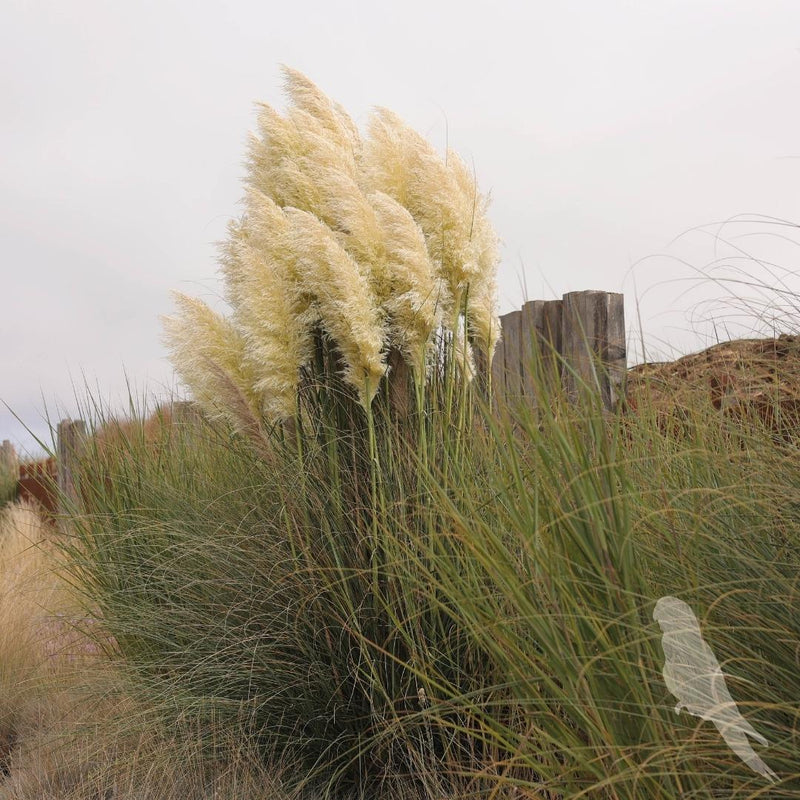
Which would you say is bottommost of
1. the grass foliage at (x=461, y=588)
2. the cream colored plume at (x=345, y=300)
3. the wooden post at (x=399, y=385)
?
the grass foliage at (x=461, y=588)

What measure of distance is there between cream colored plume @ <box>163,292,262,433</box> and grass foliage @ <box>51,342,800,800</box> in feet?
0.65

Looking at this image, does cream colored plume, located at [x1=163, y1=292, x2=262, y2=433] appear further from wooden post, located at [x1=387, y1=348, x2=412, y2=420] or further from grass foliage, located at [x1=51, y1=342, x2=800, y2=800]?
wooden post, located at [x1=387, y1=348, x2=412, y2=420]

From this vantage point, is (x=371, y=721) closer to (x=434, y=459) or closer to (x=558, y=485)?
(x=434, y=459)

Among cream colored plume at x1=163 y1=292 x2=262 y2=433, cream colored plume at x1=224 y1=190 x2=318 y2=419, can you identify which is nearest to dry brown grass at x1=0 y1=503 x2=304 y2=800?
cream colored plume at x1=163 y1=292 x2=262 y2=433

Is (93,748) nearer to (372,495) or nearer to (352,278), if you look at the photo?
(372,495)

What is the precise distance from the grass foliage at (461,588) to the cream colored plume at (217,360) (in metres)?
0.20

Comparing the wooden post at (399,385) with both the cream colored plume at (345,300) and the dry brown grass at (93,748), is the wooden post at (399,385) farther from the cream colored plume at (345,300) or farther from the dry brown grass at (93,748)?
the dry brown grass at (93,748)

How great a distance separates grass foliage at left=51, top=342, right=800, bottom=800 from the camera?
5.12 ft

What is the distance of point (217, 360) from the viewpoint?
9.41 feet

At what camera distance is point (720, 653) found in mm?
1635

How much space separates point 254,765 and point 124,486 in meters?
1.86

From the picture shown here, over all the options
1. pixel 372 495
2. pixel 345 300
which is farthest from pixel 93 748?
pixel 345 300

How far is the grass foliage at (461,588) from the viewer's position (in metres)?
1.56

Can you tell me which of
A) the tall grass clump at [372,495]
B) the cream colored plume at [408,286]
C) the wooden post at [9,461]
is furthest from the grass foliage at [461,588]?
the wooden post at [9,461]
